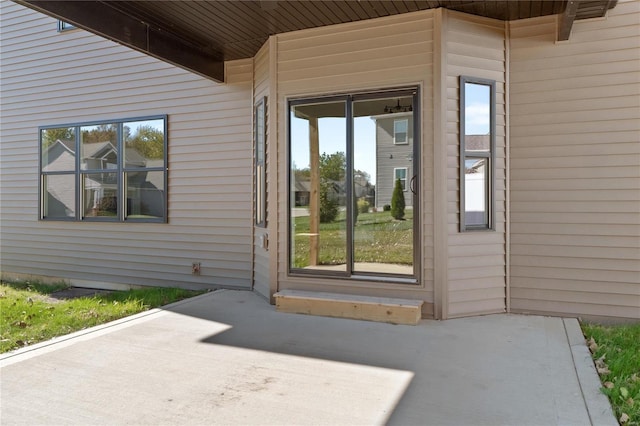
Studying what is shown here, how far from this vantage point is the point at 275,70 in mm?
4602

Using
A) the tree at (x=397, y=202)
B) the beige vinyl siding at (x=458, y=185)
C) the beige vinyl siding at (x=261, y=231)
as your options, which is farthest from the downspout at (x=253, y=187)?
the beige vinyl siding at (x=458, y=185)

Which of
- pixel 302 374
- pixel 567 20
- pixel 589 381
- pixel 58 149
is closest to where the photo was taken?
pixel 589 381

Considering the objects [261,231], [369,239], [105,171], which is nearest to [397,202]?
[369,239]

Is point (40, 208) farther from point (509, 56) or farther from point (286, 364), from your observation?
point (509, 56)

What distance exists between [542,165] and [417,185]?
126 centimetres

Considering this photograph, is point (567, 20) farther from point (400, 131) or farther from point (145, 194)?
point (145, 194)

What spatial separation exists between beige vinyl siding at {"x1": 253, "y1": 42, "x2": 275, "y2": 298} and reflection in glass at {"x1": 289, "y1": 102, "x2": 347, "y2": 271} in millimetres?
367

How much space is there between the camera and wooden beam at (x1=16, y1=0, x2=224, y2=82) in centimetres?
361

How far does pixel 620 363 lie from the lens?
9.28 feet

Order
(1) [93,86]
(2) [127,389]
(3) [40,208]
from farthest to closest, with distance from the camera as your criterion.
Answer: (3) [40,208], (1) [93,86], (2) [127,389]

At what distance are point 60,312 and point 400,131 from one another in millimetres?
4023

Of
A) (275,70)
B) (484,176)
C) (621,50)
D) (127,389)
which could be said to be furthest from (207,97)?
(621,50)

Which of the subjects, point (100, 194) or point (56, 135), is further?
point (56, 135)

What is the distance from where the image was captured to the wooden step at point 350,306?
3.83 m
